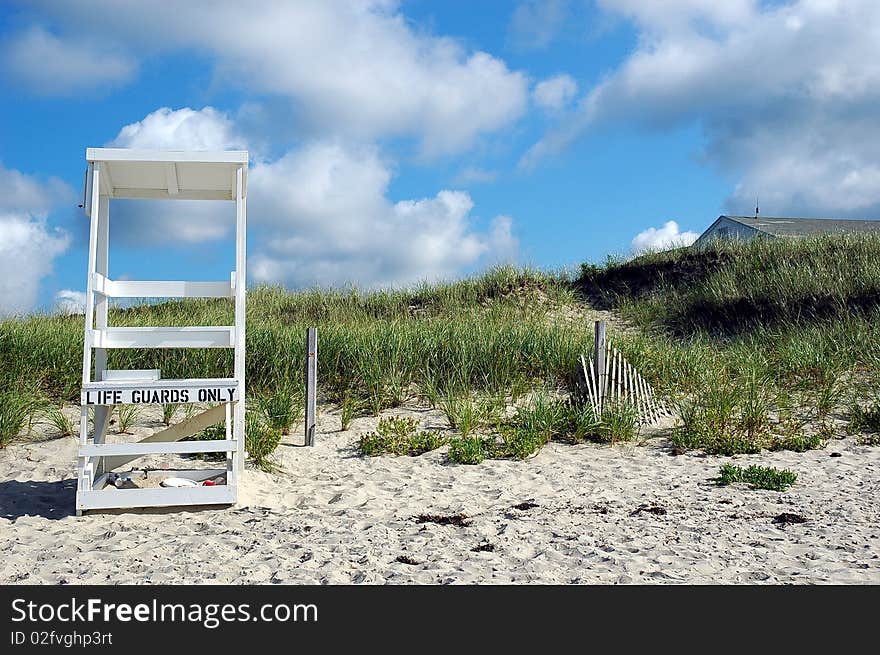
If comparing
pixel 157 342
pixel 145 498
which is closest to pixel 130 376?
pixel 157 342

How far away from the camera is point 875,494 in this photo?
6637 millimetres

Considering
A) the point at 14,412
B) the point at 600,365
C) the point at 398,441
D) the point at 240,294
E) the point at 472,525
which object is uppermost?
the point at 240,294

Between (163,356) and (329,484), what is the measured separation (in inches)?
181

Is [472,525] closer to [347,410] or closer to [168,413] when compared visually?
[347,410]

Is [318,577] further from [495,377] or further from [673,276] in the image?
[673,276]

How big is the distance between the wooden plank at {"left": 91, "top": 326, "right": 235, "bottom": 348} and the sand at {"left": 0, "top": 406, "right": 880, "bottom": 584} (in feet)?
4.78

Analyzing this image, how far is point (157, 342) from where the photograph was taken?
6676mm

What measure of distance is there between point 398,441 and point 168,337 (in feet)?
9.93

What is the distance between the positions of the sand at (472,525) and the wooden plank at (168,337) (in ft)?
4.78

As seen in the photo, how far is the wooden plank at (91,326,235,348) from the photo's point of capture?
667 centimetres

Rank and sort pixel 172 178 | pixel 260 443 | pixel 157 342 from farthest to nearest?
pixel 260 443, pixel 172 178, pixel 157 342

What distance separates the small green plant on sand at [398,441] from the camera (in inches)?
336

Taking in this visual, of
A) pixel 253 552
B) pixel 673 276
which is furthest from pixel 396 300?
pixel 253 552

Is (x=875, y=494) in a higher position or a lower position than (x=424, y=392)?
lower
